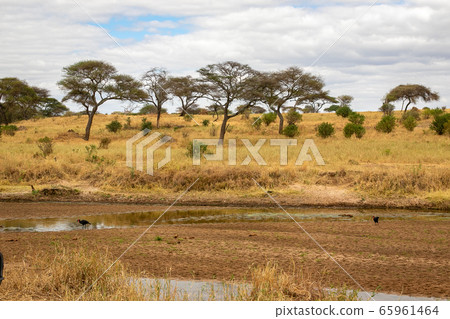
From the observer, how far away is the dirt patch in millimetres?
8906

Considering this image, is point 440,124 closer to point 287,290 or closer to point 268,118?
point 268,118

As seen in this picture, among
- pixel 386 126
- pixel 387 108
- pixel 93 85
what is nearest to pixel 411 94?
pixel 387 108

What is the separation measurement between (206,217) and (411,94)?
4093 centimetres

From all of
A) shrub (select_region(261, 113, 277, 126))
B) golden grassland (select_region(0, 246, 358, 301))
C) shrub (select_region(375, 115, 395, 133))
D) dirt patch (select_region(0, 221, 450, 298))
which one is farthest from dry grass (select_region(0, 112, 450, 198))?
shrub (select_region(261, 113, 277, 126))

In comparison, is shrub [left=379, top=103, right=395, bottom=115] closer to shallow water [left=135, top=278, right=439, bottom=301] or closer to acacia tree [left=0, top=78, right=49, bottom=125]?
acacia tree [left=0, top=78, right=49, bottom=125]

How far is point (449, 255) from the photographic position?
34.3ft

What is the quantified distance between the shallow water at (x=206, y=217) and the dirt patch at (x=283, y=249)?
1.27m

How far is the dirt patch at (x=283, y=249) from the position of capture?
891cm

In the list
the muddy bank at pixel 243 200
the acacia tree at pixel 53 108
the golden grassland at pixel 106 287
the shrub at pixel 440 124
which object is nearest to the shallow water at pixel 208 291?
the golden grassland at pixel 106 287

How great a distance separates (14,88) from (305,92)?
2842 cm

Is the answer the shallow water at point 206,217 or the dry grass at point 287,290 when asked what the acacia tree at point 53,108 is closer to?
the shallow water at point 206,217

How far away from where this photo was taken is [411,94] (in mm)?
50969

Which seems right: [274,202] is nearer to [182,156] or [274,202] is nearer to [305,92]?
[182,156]
